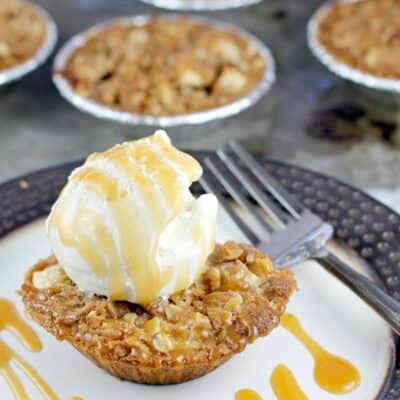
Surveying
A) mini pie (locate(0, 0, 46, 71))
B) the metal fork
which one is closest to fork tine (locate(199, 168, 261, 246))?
the metal fork

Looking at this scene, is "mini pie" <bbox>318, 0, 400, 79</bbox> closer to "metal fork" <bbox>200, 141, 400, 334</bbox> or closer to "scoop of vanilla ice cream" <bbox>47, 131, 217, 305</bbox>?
"metal fork" <bbox>200, 141, 400, 334</bbox>

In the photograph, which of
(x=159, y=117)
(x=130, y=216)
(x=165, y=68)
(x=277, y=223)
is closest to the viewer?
(x=130, y=216)

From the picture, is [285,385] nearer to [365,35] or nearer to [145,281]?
[145,281]

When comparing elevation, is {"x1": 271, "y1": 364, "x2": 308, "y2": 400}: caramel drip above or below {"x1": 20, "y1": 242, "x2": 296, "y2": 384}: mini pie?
below

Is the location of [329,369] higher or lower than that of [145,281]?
lower

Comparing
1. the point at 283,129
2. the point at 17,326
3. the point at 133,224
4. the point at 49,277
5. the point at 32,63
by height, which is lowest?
the point at 283,129

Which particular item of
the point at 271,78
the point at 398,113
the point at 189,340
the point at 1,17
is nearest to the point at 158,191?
the point at 189,340

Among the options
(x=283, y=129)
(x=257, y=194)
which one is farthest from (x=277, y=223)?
(x=283, y=129)
